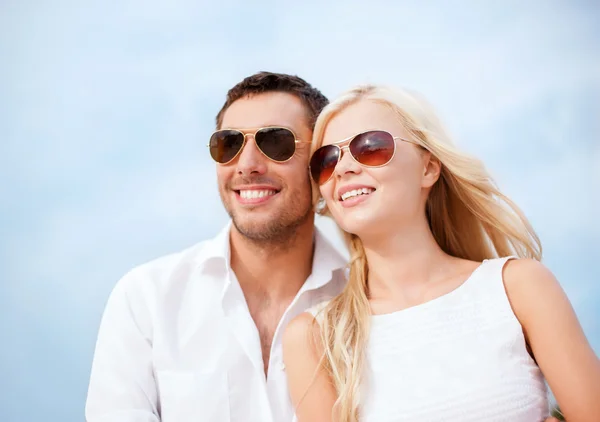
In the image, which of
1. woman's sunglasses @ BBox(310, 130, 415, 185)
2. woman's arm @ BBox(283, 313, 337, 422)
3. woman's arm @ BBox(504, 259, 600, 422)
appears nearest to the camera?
woman's arm @ BBox(504, 259, 600, 422)

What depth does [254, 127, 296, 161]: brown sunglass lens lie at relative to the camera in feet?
10.9

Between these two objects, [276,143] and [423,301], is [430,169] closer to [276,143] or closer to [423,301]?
[423,301]

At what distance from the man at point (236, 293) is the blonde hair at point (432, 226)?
315 mm

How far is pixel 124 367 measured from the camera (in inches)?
A: 123

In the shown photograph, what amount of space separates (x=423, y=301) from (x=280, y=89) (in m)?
1.54

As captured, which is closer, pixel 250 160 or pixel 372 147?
pixel 372 147

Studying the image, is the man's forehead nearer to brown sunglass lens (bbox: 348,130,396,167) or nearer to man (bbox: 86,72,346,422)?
man (bbox: 86,72,346,422)

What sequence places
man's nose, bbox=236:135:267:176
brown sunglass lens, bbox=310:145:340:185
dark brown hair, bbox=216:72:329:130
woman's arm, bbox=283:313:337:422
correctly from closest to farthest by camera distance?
1. woman's arm, bbox=283:313:337:422
2. brown sunglass lens, bbox=310:145:340:185
3. man's nose, bbox=236:135:267:176
4. dark brown hair, bbox=216:72:329:130

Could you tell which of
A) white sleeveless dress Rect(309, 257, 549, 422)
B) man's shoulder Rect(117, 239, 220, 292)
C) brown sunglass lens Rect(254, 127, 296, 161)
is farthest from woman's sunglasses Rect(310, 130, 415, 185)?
man's shoulder Rect(117, 239, 220, 292)

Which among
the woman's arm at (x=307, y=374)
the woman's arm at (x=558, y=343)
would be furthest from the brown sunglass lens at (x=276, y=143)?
the woman's arm at (x=558, y=343)

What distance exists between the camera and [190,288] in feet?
11.2

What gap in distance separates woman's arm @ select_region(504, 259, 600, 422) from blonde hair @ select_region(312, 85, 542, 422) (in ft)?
1.67

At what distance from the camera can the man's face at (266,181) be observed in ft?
11.0

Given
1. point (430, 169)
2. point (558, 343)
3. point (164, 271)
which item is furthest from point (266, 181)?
point (558, 343)
